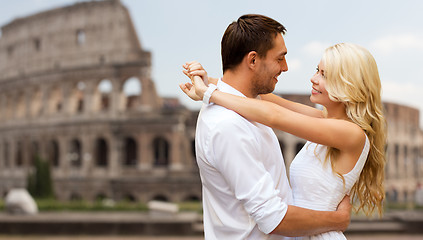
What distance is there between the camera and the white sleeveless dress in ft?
7.45

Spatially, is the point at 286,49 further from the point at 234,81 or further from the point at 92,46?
the point at 92,46

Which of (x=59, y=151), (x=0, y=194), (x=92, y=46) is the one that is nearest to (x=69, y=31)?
(x=92, y=46)

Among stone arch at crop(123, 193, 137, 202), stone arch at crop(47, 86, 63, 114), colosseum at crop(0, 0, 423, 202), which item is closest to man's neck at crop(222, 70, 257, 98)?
colosseum at crop(0, 0, 423, 202)

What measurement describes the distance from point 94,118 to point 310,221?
29768 mm

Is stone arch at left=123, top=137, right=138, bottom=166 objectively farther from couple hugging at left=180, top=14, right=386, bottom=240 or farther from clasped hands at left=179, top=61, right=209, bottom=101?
couple hugging at left=180, top=14, right=386, bottom=240

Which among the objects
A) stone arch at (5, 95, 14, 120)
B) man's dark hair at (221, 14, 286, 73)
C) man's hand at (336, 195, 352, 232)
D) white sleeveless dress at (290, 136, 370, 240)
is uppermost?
man's dark hair at (221, 14, 286, 73)

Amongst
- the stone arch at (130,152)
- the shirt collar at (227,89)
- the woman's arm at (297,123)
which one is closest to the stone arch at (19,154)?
the stone arch at (130,152)

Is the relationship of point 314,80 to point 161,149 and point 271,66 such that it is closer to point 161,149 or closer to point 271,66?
point 271,66

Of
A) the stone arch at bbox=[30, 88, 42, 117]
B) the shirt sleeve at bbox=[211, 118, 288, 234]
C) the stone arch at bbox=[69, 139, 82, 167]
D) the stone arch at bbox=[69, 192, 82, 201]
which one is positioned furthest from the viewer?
the stone arch at bbox=[30, 88, 42, 117]

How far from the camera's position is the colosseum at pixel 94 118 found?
2897 cm

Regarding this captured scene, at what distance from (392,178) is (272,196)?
37.2 metres

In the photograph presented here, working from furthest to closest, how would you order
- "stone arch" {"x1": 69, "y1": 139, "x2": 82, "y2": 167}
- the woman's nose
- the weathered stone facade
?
1. "stone arch" {"x1": 69, "y1": 139, "x2": 82, "y2": 167}
2. the weathered stone facade
3. the woman's nose

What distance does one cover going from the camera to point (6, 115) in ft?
120

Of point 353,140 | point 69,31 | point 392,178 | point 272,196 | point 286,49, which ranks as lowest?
point 392,178
